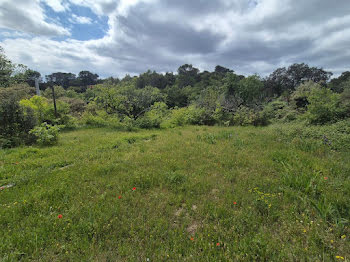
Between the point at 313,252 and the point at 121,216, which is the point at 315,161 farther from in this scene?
the point at 121,216

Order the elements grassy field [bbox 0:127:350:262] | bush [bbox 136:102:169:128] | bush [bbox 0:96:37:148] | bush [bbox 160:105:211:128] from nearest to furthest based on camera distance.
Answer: grassy field [bbox 0:127:350:262] → bush [bbox 0:96:37:148] → bush [bbox 136:102:169:128] → bush [bbox 160:105:211:128]

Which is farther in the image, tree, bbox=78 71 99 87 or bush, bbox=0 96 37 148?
tree, bbox=78 71 99 87

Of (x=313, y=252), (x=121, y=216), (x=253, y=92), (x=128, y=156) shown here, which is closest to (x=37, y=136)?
(x=128, y=156)

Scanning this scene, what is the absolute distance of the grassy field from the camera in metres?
2.15

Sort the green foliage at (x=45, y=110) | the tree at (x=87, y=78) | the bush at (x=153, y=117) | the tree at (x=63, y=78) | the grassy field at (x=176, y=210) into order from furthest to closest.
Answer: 1. the tree at (x=87, y=78)
2. the tree at (x=63, y=78)
3. the bush at (x=153, y=117)
4. the green foliage at (x=45, y=110)
5. the grassy field at (x=176, y=210)

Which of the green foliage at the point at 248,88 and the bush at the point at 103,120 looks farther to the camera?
the green foliage at the point at 248,88

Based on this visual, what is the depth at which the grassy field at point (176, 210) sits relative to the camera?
2.15 meters

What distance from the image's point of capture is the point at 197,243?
2.29 m

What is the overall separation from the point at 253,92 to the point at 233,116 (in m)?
10.9

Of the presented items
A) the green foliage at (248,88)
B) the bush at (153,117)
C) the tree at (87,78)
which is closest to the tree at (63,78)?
the tree at (87,78)

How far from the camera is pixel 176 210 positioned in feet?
10.0

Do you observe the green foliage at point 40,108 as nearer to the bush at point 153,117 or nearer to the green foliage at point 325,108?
the bush at point 153,117

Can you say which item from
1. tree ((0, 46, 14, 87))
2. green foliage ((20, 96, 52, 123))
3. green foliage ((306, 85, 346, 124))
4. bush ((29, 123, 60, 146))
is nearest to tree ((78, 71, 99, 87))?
tree ((0, 46, 14, 87))

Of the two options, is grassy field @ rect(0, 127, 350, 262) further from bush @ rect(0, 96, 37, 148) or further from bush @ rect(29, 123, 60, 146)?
bush @ rect(0, 96, 37, 148)
